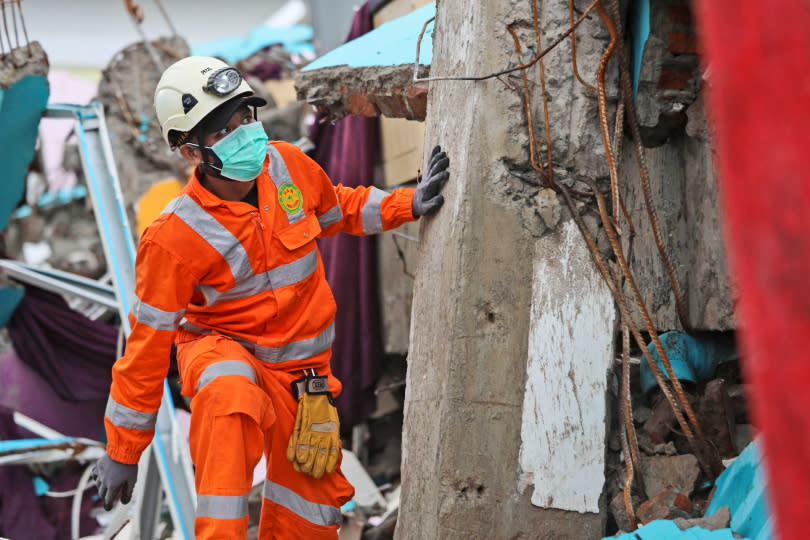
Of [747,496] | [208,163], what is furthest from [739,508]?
[208,163]

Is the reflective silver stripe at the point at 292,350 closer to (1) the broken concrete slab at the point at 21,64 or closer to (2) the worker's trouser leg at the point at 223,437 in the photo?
(2) the worker's trouser leg at the point at 223,437

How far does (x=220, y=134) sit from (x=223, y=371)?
774mm

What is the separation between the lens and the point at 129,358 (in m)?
2.45

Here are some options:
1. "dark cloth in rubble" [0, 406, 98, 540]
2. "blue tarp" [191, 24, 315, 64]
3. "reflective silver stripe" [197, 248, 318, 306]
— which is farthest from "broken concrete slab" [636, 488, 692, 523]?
"blue tarp" [191, 24, 315, 64]

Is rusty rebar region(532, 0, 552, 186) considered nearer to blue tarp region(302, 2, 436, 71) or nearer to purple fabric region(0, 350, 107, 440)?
blue tarp region(302, 2, 436, 71)

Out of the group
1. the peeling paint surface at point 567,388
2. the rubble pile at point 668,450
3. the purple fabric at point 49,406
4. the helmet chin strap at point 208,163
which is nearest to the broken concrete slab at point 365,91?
the helmet chin strap at point 208,163

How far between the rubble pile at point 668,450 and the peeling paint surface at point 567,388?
0.07 meters

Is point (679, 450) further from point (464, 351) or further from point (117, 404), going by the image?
point (117, 404)

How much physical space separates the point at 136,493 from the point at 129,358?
67.1 inches

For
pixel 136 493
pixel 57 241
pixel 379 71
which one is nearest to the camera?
pixel 379 71

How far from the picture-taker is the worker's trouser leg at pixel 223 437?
7.52ft

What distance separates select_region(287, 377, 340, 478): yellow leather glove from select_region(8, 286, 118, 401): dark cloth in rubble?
11.3 ft

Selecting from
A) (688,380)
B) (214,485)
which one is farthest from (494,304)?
(214,485)

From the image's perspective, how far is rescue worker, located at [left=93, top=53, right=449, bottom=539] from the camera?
2385mm
